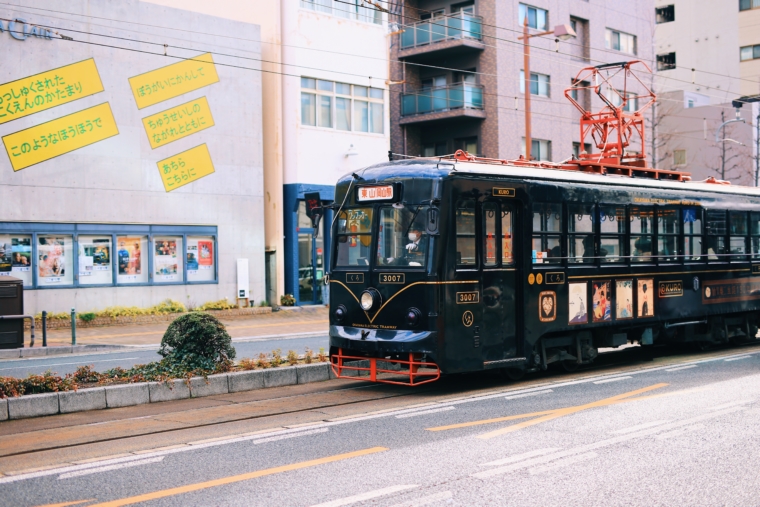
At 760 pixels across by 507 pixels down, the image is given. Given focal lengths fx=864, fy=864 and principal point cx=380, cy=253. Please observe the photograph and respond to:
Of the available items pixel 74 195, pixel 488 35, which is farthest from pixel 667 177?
pixel 488 35

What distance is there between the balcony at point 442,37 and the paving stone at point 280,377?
2583 centimetres

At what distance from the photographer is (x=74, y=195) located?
25203 millimetres

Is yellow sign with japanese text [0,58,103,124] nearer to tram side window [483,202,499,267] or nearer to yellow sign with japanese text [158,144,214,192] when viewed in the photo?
yellow sign with japanese text [158,144,214,192]

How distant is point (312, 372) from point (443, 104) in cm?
2624

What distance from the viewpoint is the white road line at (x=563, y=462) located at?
744 cm

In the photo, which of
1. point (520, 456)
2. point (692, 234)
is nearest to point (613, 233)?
point (692, 234)

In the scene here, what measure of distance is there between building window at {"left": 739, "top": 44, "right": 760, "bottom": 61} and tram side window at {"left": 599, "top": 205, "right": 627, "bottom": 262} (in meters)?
51.8

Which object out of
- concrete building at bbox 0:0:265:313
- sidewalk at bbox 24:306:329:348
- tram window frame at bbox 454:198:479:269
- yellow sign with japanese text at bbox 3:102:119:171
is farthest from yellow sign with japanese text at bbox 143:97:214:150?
tram window frame at bbox 454:198:479:269

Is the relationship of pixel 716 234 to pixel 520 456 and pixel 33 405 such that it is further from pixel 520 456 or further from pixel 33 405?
pixel 33 405

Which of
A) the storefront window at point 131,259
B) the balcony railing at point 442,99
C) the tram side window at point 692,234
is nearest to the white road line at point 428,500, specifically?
the tram side window at point 692,234

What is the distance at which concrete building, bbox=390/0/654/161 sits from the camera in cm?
3734

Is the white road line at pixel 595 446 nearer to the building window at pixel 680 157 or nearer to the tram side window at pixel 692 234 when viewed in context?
the tram side window at pixel 692 234

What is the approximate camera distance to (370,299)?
39.2 feet

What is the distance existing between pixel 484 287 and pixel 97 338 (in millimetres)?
13342
